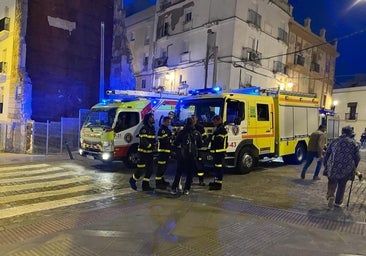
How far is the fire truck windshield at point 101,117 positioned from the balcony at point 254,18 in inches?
673

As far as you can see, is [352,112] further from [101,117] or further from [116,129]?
[116,129]

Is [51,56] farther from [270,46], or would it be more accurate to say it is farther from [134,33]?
[270,46]

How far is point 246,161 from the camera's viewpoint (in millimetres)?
10859

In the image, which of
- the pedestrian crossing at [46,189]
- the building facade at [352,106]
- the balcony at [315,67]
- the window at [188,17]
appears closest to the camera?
the pedestrian crossing at [46,189]

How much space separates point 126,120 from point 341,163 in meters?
7.28

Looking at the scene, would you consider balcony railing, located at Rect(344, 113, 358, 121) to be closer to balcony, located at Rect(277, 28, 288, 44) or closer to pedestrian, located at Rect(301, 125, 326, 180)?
balcony, located at Rect(277, 28, 288, 44)

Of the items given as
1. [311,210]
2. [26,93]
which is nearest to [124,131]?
[311,210]

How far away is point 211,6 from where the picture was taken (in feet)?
86.1

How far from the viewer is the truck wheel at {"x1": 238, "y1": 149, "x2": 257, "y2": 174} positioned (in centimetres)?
1067

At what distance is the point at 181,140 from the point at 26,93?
14.4 m

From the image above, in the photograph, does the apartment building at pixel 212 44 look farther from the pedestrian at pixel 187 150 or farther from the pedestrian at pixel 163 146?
the pedestrian at pixel 187 150

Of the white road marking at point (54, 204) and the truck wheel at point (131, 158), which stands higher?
the truck wheel at point (131, 158)

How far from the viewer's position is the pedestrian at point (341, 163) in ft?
22.4

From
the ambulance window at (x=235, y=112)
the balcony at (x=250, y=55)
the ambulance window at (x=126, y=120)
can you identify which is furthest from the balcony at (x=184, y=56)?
the ambulance window at (x=235, y=112)
